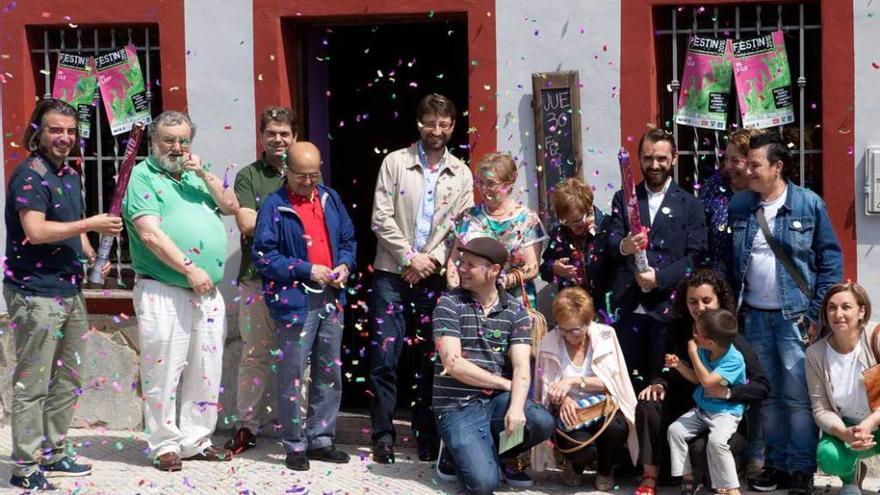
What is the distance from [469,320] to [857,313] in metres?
1.93

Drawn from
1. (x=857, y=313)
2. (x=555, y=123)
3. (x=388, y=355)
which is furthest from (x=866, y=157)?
(x=388, y=355)

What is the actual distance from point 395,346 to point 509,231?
933 millimetres

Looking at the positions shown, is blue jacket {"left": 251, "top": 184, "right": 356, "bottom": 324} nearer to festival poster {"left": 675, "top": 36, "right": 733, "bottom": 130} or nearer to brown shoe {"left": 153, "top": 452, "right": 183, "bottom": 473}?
brown shoe {"left": 153, "top": 452, "right": 183, "bottom": 473}

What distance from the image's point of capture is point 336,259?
7.82 metres

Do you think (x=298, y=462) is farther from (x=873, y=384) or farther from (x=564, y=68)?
(x=873, y=384)

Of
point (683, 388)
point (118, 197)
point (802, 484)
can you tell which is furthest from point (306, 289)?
point (802, 484)

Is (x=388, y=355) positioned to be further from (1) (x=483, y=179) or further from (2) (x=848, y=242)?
(2) (x=848, y=242)

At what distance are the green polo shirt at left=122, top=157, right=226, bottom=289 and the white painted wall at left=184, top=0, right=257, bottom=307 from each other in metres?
0.91

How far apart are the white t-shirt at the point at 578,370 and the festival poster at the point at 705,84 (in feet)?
5.22

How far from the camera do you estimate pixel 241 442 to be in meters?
8.18

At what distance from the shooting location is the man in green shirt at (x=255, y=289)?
809 cm

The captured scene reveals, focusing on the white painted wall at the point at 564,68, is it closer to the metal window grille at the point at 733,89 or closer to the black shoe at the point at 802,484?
the metal window grille at the point at 733,89

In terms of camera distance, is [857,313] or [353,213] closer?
[857,313]

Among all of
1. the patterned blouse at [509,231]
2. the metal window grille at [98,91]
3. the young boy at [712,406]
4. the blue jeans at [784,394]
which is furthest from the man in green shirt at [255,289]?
the blue jeans at [784,394]
